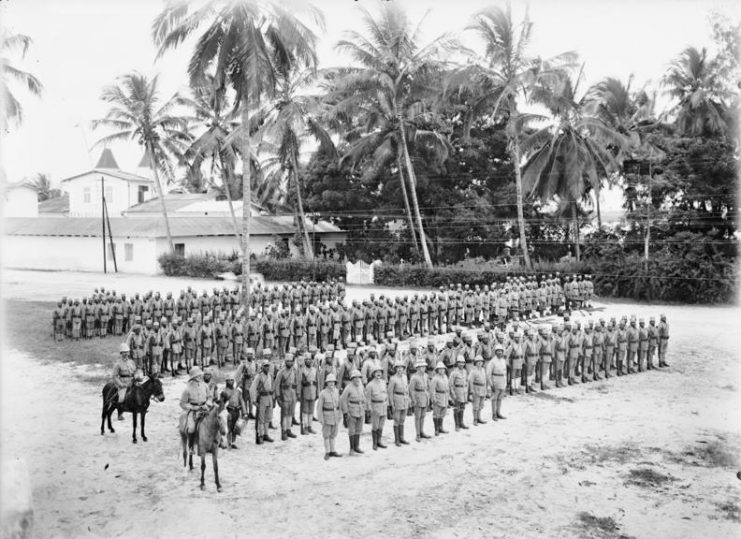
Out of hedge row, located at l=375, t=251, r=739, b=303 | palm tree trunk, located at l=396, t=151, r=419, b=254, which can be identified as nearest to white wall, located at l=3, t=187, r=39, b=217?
A: palm tree trunk, located at l=396, t=151, r=419, b=254

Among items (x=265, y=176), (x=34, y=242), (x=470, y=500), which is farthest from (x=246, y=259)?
(x=34, y=242)

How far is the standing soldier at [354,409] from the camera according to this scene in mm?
8680

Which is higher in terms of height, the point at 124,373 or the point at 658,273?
the point at 658,273

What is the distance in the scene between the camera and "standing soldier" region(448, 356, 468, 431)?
9.62 metres

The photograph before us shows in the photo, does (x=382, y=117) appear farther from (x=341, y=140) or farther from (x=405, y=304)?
(x=405, y=304)

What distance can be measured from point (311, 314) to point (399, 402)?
6092 millimetres

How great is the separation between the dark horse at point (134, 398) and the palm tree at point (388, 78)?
1813 centimetres

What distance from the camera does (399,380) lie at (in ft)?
29.9

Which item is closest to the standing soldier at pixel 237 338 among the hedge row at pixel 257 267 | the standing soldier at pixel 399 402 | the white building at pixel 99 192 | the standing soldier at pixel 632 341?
the standing soldier at pixel 399 402

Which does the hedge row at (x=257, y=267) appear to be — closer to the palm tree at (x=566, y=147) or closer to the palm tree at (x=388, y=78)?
the palm tree at (x=388, y=78)

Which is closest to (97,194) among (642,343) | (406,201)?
(406,201)

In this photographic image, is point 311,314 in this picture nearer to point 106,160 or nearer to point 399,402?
point 399,402

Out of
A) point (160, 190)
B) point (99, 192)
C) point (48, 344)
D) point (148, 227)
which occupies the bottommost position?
point (48, 344)

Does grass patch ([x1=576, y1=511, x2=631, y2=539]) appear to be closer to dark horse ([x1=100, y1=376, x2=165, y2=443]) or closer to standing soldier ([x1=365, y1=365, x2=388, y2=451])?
standing soldier ([x1=365, y1=365, x2=388, y2=451])
